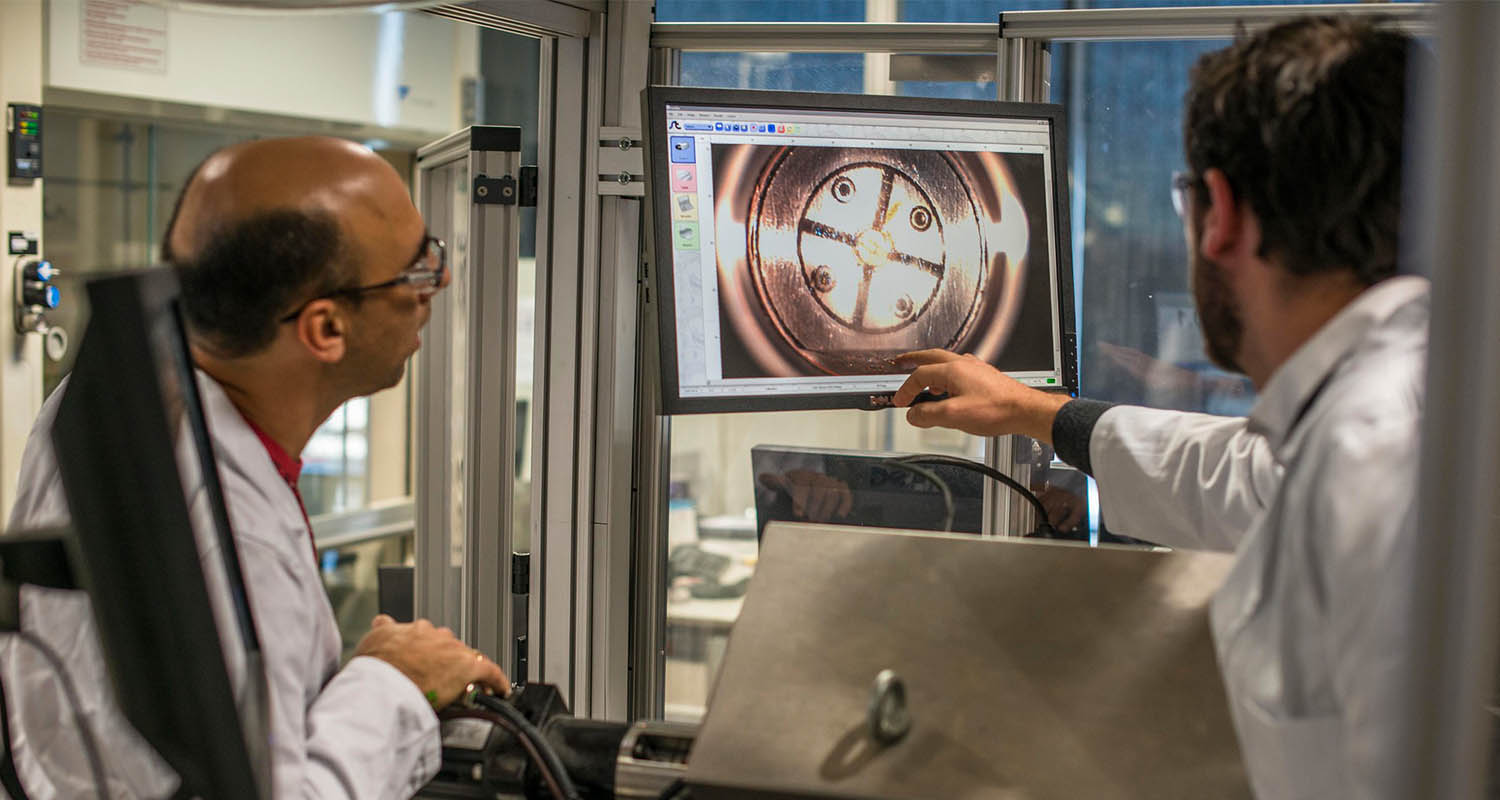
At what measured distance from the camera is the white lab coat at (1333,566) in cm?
63

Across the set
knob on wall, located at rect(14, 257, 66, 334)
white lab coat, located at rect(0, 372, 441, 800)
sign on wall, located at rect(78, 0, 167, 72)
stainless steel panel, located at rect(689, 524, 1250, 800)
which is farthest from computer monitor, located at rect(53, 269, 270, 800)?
sign on wall, located at rect(78, 0, 167, 72)

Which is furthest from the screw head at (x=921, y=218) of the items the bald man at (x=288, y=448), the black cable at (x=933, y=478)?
the bald man at (x=288, y=448)

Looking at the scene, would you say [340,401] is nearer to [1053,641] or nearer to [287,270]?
[287,270]

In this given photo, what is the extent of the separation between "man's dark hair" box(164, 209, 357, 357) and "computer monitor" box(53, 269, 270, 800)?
288mm

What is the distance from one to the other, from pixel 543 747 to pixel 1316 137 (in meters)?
0.68

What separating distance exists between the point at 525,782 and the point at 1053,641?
416 mm

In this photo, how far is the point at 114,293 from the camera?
0.73 metres

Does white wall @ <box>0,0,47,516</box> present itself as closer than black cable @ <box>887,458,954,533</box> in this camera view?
No

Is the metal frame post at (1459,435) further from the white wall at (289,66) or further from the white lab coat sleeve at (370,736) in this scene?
the white wall at (289,66)

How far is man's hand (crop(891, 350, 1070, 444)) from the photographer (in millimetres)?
1556

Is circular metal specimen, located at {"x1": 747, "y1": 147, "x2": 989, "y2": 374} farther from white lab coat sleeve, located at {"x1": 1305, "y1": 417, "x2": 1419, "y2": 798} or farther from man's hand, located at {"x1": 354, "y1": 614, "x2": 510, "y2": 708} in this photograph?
white lab coat sleeve, located at {"x1": 1305, "y1": 417, "x2": 1419, "y2": 798}

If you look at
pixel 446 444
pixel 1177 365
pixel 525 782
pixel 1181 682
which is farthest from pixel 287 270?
pixel 1177 365

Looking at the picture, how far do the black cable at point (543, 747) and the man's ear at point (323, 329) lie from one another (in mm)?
375

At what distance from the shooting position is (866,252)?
172 centimetres
